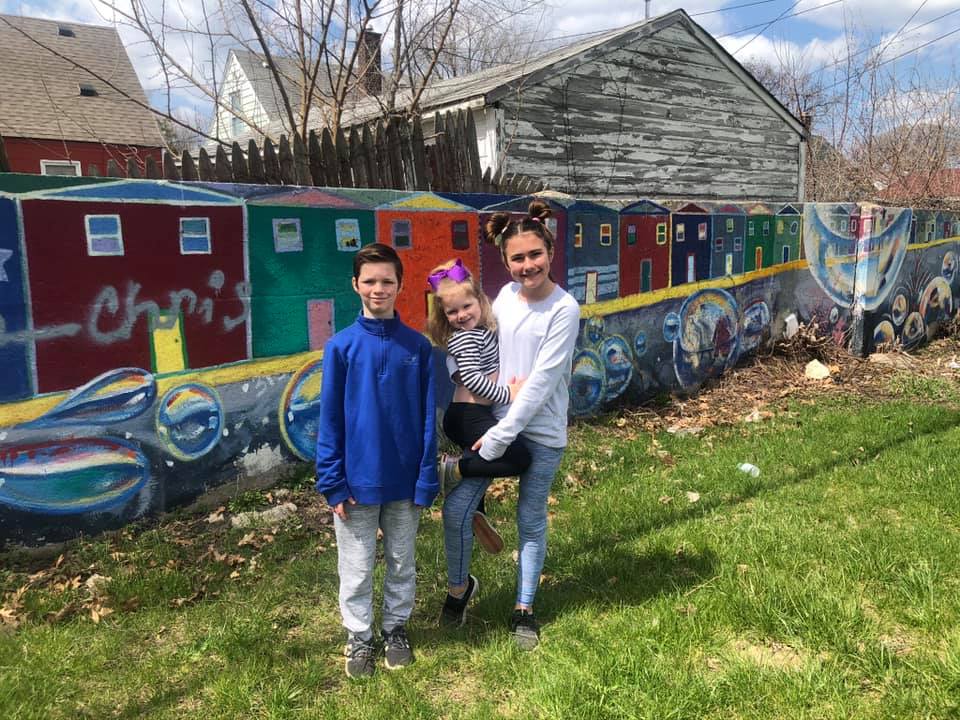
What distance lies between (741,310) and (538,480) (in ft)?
20.6

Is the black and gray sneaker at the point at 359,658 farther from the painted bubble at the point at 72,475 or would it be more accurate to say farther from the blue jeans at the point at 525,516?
the painted bubble at the point at 72,475

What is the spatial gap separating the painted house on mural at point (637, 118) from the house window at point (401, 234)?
15.2 ft

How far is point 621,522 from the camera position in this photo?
14.5ft

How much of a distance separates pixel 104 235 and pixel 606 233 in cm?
444

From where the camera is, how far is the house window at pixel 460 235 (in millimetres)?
5789

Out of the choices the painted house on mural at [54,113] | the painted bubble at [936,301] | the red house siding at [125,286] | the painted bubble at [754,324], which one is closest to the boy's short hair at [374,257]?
the red house siding at [125,286]

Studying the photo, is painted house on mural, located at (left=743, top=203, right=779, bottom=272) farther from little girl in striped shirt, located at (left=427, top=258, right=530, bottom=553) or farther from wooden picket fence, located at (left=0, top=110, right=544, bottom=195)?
little girl in striped shirt, located at (left=427, top=258, right=530, bottom=553)

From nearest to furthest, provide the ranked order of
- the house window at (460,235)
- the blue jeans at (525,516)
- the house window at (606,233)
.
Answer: the blue jeans at (525,516)
the house window at (460,235)
the house window at (606,233)

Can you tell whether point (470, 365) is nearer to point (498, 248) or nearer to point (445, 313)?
point (445, 313)

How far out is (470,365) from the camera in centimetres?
301

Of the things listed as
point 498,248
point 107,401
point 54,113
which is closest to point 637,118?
point 498,248

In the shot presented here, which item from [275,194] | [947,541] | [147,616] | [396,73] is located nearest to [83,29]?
[396,73]

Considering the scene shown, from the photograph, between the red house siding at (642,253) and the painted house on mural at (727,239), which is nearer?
the red house siding at (642,253)

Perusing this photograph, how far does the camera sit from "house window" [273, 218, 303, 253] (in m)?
4.77
